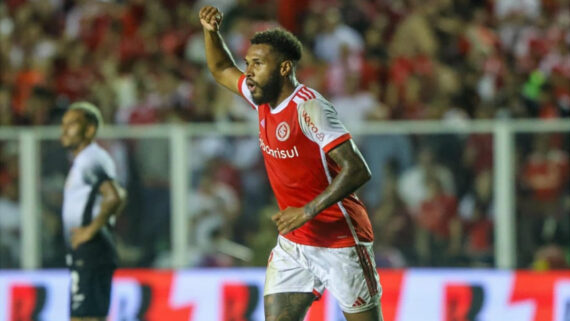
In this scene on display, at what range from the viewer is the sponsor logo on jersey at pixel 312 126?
529cm

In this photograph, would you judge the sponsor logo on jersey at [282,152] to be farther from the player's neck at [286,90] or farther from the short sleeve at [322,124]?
the player's neck at [286,90]

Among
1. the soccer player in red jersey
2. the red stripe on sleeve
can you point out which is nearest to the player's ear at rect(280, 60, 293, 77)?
the soccer player in red jersey

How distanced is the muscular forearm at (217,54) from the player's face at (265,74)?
815mm

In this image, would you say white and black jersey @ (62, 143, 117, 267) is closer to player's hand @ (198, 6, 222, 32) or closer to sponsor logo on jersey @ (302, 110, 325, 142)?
player's hand @ (198, 6, 222, 32)

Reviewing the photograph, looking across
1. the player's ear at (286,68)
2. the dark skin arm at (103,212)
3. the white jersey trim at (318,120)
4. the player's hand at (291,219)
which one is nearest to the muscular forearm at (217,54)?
the player's ear at (286,68)

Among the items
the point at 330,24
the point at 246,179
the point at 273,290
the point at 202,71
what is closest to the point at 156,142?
the point at 246,179

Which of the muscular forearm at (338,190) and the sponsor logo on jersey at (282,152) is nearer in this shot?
the muscular forearm at (338,190)

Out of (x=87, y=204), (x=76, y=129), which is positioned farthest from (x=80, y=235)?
(x=76, y=129)

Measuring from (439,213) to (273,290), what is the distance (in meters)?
4.57

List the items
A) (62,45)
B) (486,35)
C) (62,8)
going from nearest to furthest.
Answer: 1. (486,35)
2. (62,45)
3. (62,8)

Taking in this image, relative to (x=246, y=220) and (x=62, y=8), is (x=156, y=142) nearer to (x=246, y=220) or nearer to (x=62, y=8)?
(x=246, y=220)

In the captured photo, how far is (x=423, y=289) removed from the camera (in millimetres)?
9203

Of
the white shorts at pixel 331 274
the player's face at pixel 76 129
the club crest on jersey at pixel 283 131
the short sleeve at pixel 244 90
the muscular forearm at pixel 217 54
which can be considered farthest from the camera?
the player's face at pixel 76 129

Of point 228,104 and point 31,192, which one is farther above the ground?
point 228,104
